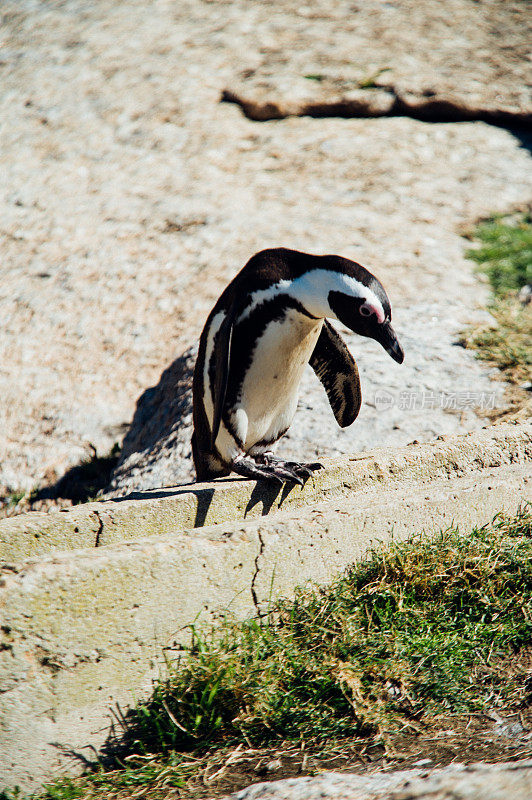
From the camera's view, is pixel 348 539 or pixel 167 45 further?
pixel 167 45

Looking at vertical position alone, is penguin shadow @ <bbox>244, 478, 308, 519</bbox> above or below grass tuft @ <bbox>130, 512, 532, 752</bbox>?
above

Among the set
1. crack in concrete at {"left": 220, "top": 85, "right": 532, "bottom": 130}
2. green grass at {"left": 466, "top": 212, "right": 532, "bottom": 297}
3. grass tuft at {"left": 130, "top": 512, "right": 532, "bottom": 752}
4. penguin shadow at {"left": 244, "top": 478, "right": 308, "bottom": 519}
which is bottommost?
green grass at {"left": 466, "top": 212, "right": 532, "bottom": 297}

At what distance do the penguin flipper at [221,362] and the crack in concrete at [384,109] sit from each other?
5.96 meters

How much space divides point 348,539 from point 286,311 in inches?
34.3

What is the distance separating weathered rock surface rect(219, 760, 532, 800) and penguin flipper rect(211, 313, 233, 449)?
1426mm

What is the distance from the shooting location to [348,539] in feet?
8.18

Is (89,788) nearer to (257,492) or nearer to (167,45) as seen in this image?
(257,492)

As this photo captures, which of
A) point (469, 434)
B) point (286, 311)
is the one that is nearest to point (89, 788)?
point (286, 311)

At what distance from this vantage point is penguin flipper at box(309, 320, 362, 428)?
3355mm

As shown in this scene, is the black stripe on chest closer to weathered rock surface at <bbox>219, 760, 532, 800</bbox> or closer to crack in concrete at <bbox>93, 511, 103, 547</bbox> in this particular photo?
crack in concrete at <bbox>93, 511, 103, 547</bbox>

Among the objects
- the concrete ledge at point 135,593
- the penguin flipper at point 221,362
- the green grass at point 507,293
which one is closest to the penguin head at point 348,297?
the penguin flipper at point 221,362

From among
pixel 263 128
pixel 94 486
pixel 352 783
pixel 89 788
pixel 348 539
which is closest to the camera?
pixel 352 783

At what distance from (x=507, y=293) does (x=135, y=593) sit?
4401mm

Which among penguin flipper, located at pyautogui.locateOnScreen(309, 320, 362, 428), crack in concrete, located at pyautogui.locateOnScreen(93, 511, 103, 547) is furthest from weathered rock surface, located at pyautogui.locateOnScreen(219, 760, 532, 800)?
penguin flipper, located at pyautogui.locateOnScreen(309, 320, 362, 428)
